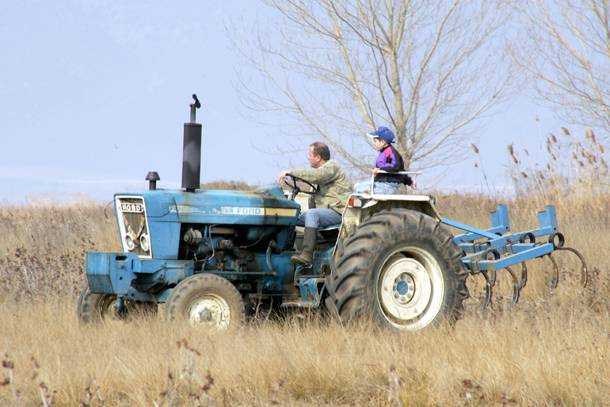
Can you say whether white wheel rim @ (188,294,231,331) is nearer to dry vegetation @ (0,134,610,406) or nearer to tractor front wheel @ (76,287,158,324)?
dry vegetation @ (0,134,610,406)

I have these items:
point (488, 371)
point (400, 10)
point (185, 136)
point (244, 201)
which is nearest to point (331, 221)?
point (244, 201)

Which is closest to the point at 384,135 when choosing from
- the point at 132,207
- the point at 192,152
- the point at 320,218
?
the point at 320,218

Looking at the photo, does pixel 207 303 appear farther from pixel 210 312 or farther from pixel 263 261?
pixel 263 261

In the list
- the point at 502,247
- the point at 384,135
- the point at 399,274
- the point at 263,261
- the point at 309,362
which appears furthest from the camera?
the point at 502,247

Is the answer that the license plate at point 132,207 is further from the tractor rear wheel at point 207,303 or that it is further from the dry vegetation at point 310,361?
the dry vegetation at point 310,361

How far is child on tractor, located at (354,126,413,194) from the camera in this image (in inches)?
324

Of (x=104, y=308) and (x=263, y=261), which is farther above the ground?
(x=263, y=261)

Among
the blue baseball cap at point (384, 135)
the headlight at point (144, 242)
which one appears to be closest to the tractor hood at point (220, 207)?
the headlight at point (144, 242)

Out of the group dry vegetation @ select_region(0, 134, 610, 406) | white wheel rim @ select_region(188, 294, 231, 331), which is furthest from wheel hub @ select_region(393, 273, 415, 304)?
white wheel rim @ select_region(188, 294, 231, 331)

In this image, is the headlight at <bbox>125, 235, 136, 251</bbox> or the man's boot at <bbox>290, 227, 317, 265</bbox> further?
the headlight at <bbox>125, 235, 136, 251</bbox>

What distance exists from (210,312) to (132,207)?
3.66 feet

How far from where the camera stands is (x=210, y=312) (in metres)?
7.48

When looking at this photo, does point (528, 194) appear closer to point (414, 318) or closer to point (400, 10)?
point (400, 10)

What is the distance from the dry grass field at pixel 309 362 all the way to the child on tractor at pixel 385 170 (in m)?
1.15
